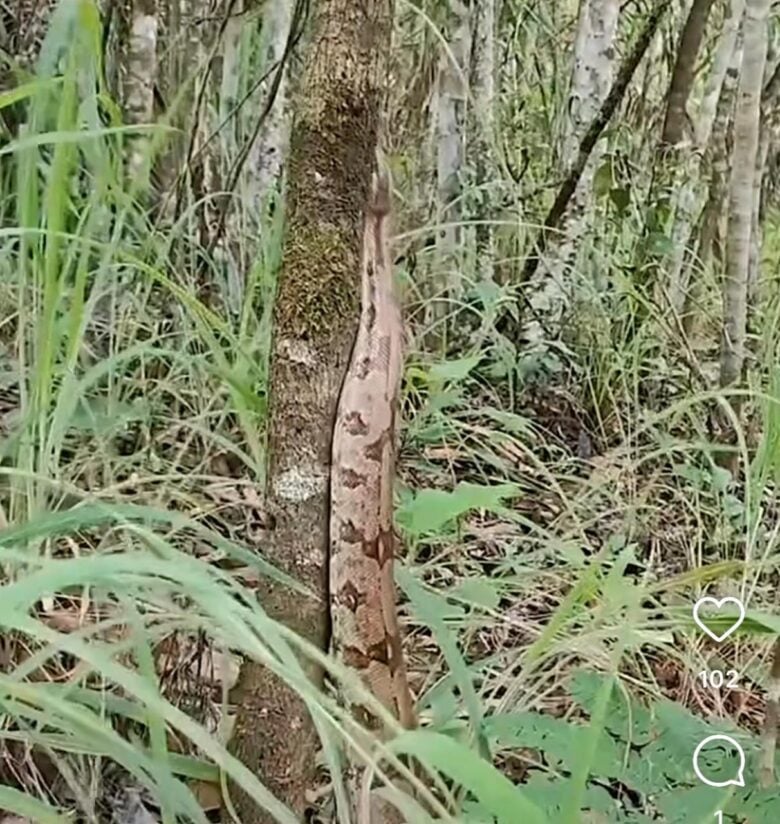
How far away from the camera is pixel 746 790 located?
74 cm

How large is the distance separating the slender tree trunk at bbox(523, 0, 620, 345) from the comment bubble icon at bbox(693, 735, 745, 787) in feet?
3.93

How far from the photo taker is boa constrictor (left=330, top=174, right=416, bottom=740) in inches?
29.8

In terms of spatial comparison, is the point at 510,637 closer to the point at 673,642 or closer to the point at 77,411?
the point at 673,642

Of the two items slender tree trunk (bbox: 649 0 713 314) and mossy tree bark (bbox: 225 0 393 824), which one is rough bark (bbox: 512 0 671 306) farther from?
mossy tree bark (bbox: 225 0 393 824)

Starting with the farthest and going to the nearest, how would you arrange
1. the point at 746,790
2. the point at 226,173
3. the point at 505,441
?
the point at 226,173 → the point at 505,441 → the point at 746,790

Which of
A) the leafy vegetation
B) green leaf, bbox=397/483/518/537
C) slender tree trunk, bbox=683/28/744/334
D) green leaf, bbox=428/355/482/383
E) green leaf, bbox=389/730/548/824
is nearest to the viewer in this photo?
green leaf, bbox=389/730/548/824

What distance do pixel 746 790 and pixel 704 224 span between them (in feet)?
5.57

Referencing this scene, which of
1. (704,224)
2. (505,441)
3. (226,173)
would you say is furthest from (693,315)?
(226,173)

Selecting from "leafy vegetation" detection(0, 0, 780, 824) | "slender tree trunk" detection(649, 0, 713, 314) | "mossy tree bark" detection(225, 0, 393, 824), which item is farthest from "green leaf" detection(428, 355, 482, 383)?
"slender tree trunk" detection(649, 0, 713, 314)

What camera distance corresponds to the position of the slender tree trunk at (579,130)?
6.48ft

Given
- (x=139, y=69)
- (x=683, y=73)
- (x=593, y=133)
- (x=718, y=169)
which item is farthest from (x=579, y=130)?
(x=139, y=69)

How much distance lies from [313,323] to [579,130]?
142cm

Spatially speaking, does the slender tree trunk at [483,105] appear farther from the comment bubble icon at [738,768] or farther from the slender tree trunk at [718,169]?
the comment bubble icon at [738,768]

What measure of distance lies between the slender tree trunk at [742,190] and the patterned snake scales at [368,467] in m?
0.92
